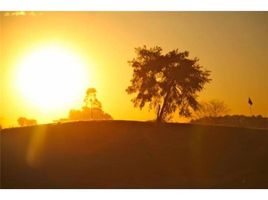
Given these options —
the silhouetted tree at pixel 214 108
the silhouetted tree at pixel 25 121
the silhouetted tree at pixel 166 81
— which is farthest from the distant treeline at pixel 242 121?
the silhouetted tree at pixel 25 121

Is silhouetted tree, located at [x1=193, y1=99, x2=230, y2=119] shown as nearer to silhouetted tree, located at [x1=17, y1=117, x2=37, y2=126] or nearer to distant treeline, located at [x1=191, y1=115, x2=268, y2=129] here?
distant treeline, located at [x1=191, y1=115, x2=268, y2=129]

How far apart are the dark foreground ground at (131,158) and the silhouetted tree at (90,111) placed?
0.08 meters

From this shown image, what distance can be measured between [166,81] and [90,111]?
844mm

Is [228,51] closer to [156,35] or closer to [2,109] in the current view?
[156,35]

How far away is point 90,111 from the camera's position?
25.7 ft

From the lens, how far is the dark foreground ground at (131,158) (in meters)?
7.84

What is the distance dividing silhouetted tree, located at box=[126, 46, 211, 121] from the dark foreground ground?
208 millimetres

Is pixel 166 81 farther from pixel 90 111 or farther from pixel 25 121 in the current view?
pixel 25 121

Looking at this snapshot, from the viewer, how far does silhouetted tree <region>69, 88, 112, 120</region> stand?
7.81 meters

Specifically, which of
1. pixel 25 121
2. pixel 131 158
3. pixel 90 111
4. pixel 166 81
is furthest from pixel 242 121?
pixel 25 121

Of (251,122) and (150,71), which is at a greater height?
(150,71)

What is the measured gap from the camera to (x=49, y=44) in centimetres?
789

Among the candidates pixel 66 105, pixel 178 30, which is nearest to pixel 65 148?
pixel 66 105
